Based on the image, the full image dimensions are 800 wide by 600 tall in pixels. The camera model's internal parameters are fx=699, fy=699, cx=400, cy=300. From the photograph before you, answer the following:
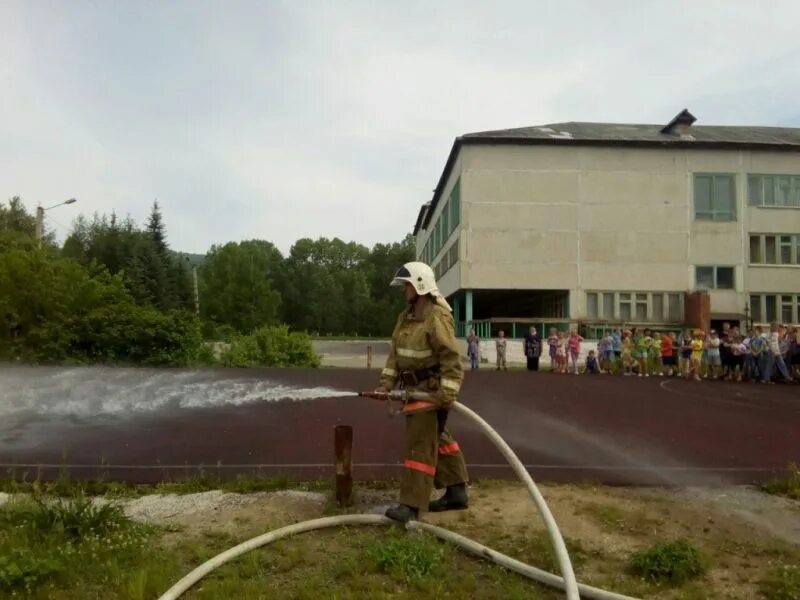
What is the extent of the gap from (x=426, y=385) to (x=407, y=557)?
4.27 ft

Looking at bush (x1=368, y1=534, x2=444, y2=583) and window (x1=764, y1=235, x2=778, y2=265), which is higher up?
window (x1=764, y1=235, x2=778, y2=265)

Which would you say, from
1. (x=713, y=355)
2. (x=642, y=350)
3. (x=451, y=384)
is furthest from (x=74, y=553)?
(x=642, y=350)

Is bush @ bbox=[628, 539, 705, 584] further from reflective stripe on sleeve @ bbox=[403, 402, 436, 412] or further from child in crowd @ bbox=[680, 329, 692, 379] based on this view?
child in crowd @ bbox=[680, 329, 692, 379]

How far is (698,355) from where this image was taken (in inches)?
808

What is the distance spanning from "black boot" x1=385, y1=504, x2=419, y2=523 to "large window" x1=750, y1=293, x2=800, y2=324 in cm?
3486

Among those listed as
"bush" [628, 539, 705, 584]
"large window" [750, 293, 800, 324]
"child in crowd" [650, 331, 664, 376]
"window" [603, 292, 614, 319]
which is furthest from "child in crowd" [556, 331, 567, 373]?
"bush" [628, 539, 705, 584]

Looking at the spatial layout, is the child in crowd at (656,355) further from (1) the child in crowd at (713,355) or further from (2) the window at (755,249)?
(2) the window at (755,249)

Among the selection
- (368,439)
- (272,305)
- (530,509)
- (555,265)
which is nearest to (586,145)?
(555,265)

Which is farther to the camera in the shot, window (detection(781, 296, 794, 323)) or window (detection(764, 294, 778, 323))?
window (detection(781, 296, 794, 323))

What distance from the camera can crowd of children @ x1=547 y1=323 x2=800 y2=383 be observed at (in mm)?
19562

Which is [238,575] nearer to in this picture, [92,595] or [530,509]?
[92,595]

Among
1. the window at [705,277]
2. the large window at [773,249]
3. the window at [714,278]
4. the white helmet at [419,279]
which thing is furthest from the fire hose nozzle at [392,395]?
the large window at [773,249]

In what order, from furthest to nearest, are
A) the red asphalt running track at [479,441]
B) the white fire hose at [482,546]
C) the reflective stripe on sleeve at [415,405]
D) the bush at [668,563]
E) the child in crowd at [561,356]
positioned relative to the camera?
the child in crowd at [561,356]
the red asphalt running track at [479,441]
the reflective stripe on sleeve at [415,405]
the bush at [668,563]
the white fire hose at [482,546]

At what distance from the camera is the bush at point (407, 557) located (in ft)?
13.7
